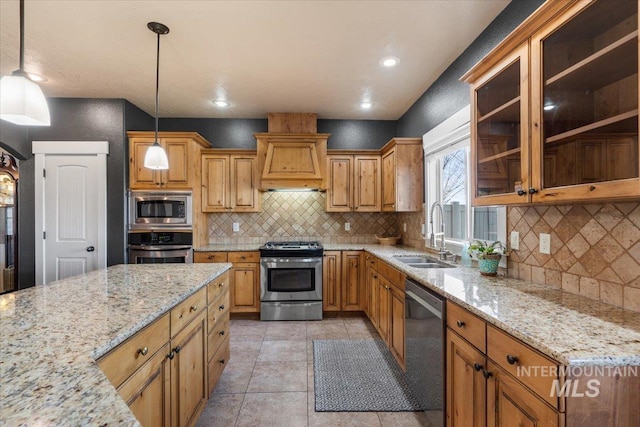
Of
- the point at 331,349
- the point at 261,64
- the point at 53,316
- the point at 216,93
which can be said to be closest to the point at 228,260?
the point at 331,349

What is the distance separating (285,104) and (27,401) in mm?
3660

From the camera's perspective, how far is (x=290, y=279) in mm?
3873

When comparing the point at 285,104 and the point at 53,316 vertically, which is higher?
the point at 285,104

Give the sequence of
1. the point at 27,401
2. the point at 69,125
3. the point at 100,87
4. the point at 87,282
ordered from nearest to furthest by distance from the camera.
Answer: the point at 27,401 → the point at 87,282 → the point at 100,87 → the point at 69,125

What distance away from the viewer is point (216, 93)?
3512 millimetres

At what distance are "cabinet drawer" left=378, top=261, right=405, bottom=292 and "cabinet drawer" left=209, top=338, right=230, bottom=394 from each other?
4.89ft

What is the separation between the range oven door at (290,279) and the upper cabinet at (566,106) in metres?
2.50

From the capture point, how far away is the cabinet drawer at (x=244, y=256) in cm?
389

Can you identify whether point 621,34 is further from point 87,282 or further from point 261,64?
point 87,282

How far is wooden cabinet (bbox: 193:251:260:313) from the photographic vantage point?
153 inches

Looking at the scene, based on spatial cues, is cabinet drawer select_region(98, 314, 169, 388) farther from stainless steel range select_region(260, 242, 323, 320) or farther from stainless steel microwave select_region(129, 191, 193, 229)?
stainless steel microwave select_region(129, 191, 193, 229)

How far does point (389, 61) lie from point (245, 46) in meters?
1.27

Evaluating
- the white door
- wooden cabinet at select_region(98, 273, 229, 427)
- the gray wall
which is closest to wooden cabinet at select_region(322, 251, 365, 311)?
the gray wall

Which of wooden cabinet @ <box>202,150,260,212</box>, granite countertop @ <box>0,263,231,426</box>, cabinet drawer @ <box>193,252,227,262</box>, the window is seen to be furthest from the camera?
wooden cabinet @ <box>202,150,260,212</box>
